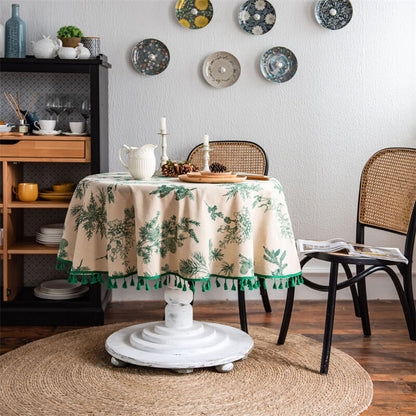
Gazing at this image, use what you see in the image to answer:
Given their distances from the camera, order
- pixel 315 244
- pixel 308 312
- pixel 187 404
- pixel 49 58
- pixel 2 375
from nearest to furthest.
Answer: pixel 187 404 → pixel 2 375 → pixel 315 244 → pixel 49 58 → pixel 308 312

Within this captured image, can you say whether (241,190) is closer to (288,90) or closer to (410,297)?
(410,297)

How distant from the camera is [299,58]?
3631mm

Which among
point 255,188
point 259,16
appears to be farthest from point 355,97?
point 255,188

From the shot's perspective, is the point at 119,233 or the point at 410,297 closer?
the point at 119,233

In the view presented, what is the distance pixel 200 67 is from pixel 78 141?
87 centimetres

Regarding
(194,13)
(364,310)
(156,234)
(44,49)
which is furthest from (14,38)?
(364,310)

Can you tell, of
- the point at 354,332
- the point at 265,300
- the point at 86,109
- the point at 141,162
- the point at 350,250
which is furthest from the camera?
the point at 265,300

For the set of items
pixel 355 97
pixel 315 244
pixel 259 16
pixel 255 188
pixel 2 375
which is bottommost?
pixel 2 375

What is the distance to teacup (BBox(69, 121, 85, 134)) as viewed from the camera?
333 cm

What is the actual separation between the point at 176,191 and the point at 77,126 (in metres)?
1.25

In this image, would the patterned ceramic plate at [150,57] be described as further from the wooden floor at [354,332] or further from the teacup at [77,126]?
the wooden floor at [354,332]

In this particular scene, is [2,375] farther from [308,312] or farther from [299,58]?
[299,58]

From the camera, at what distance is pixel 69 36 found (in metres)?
3.26

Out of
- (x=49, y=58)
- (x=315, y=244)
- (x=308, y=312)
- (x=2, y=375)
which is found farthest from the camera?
(x=308, y=312)
